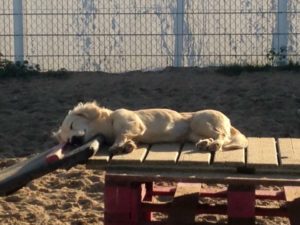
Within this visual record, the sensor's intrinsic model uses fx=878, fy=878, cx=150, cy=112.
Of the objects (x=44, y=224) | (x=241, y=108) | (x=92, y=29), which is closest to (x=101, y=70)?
(x=92, y=29)

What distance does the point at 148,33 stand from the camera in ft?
35.2

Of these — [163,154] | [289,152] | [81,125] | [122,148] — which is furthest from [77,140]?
[289,152]

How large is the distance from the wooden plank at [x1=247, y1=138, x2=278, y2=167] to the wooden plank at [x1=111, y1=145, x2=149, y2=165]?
589 mm

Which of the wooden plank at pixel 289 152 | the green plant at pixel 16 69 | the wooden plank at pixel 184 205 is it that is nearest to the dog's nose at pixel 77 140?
the wooden plank at pixel 184 205

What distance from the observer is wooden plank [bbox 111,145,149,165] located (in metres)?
4.75

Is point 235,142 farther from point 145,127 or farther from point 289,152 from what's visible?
point 145,127

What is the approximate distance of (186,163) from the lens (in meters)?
4.68

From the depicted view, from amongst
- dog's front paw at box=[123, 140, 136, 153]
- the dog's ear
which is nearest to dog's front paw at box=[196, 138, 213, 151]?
dog's front paw at box=[123, 140, 136, 153]

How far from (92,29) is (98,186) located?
178 inches

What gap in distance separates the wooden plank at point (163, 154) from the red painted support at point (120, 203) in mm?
185

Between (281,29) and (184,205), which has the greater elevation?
(281,29)

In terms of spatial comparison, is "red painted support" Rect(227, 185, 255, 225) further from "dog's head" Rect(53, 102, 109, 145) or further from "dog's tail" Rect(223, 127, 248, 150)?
"dog's head" Rect(53, 102, 109, 145)

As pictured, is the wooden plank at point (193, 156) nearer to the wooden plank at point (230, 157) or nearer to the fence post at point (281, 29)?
the wooden plank at point (230, 157)

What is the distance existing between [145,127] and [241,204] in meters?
0.91
